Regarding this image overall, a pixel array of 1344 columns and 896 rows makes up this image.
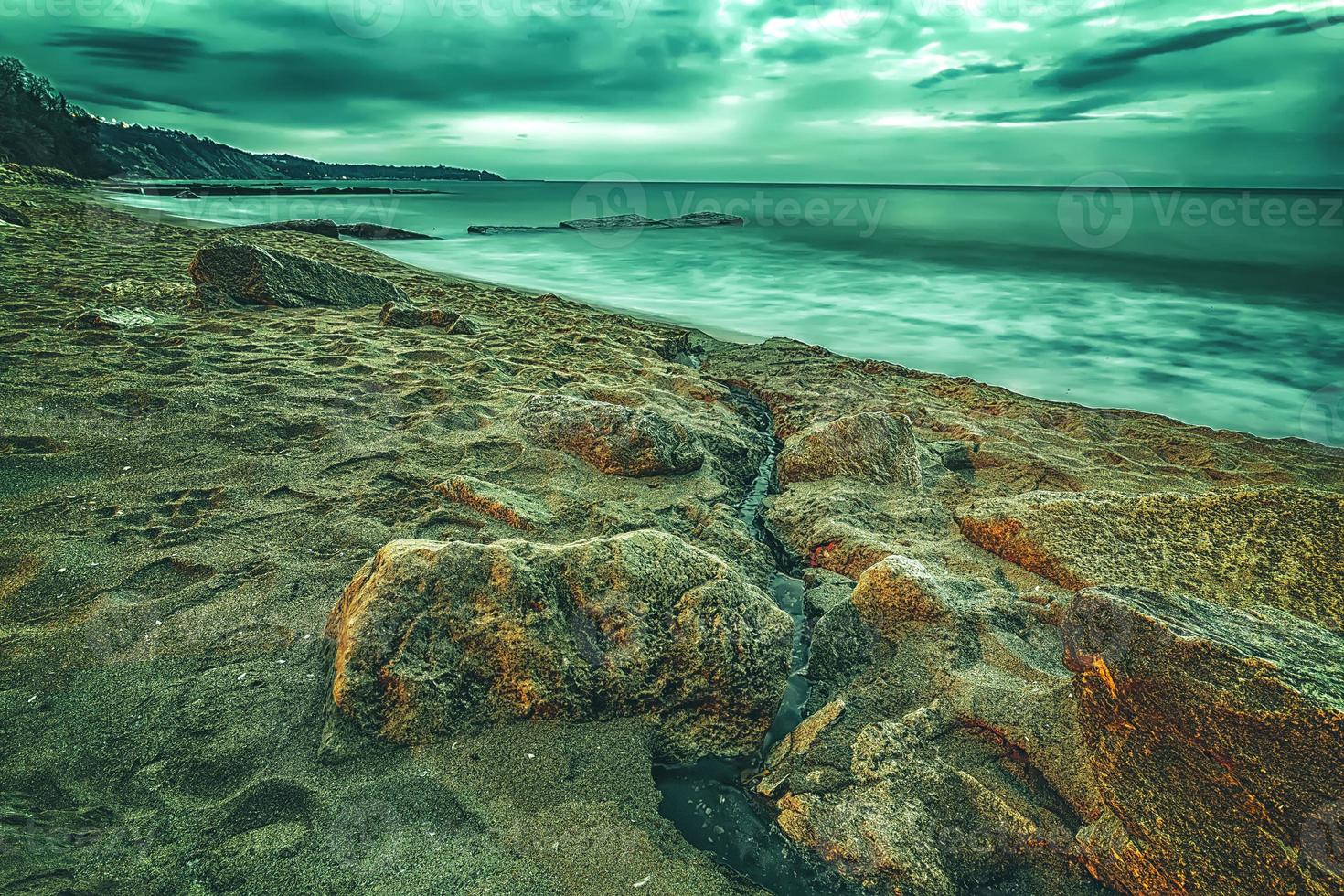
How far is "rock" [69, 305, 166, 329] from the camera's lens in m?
4.75

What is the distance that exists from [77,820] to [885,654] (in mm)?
2259

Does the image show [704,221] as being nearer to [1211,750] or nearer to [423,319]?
[423,319]

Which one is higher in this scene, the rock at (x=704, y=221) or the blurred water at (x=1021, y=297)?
the rock at (x=704, y=221)

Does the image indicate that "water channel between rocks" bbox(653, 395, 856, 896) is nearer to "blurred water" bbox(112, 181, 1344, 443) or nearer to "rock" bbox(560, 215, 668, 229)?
"blurred water" bbox(112, 181, 1344, 443)

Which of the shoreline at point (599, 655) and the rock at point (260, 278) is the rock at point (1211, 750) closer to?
the shoreline at point (599, 655)

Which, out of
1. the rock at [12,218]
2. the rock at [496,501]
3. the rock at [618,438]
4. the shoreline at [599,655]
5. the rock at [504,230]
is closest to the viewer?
the shoreline at [599,655]

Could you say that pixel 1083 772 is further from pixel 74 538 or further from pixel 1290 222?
pixel 1290 222

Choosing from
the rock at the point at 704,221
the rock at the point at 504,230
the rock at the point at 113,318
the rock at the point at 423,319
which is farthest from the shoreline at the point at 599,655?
the rock at the point at 704,221

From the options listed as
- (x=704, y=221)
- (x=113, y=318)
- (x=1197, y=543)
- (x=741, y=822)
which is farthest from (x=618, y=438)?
(x=704, y=221)

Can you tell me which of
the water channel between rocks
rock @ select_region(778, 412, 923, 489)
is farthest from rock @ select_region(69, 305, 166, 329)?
the water channel between rocks

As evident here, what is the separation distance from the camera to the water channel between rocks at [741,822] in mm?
1638

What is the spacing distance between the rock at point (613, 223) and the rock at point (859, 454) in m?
25.3

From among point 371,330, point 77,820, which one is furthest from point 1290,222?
point 77,820

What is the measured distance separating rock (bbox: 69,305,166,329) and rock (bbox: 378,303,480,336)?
5.58ft
